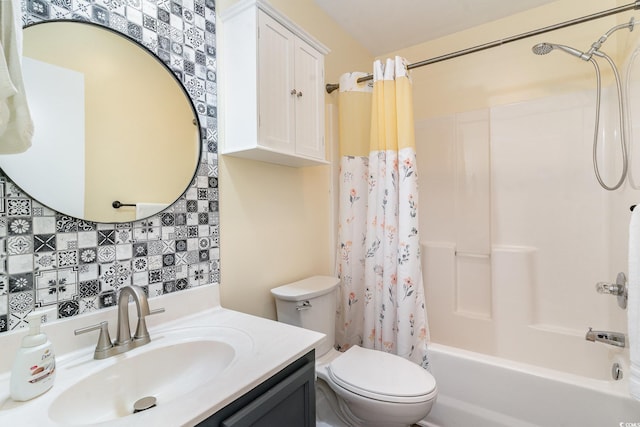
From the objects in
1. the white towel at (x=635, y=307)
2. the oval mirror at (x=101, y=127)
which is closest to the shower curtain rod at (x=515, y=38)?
the white towel at (x=635, y=307)

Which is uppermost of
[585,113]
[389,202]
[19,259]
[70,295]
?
[585,113]

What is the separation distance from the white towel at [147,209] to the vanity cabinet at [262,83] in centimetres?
36

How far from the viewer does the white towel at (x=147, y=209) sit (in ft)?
3.30

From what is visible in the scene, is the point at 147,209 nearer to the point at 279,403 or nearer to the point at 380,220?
the point at 279,403

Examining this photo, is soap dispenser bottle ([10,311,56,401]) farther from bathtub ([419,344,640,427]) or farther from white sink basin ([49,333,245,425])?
bathtub ([419,344,640,427])

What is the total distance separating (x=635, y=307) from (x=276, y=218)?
1426mm

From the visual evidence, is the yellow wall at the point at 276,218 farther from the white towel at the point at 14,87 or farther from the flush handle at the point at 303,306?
the white towel at the point at 14,87

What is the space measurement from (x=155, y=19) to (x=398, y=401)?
168cm

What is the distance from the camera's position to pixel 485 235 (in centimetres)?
199

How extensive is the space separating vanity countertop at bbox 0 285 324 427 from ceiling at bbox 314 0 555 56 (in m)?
1.84

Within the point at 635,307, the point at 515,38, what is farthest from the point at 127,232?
the point at 515,38

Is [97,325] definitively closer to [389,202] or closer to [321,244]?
[321,244]

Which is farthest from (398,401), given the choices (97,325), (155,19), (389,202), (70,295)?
(155,19)

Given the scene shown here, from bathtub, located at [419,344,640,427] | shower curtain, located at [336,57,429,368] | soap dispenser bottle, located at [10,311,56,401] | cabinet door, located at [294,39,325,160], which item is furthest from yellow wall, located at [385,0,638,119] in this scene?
soap dispenser bottle, located at [10,311,56,401]
